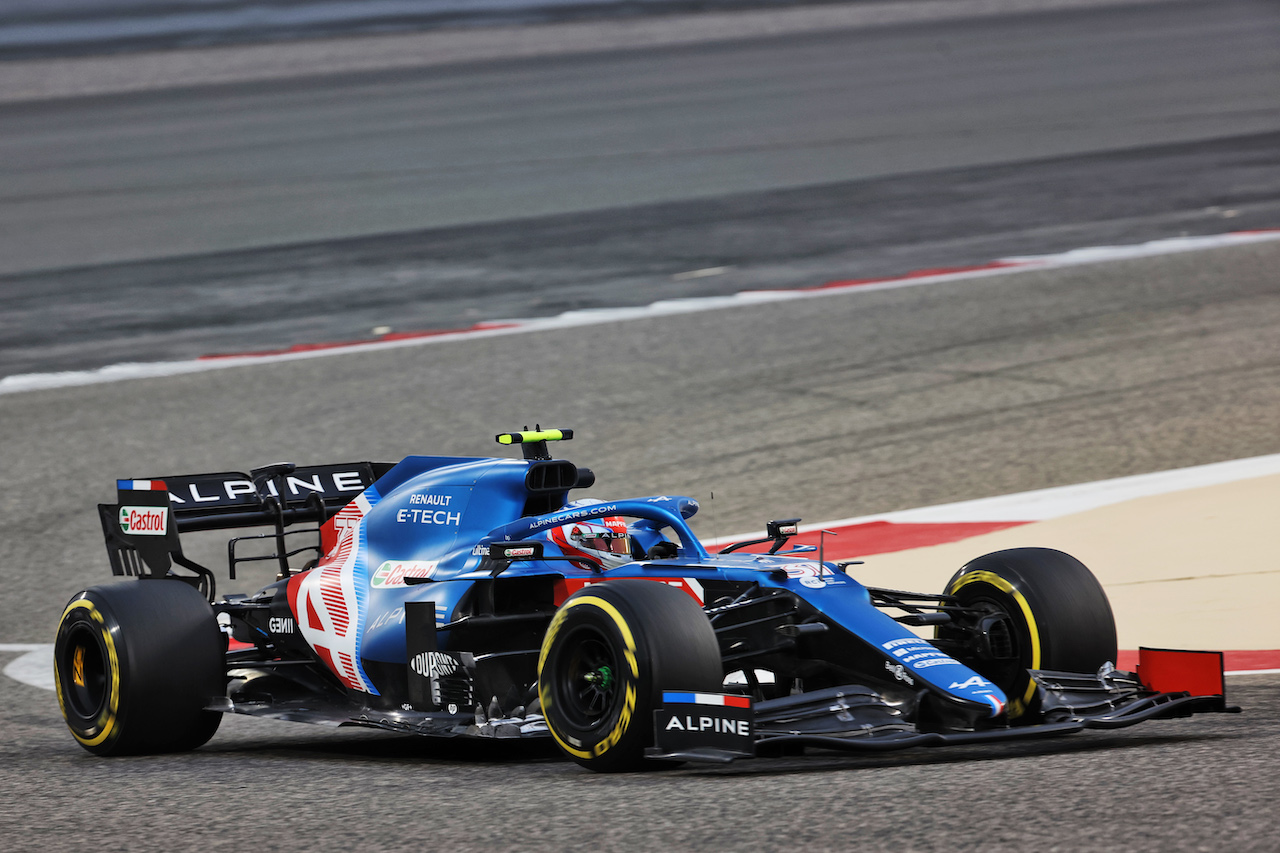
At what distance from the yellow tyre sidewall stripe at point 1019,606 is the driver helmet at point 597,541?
1.25 metres

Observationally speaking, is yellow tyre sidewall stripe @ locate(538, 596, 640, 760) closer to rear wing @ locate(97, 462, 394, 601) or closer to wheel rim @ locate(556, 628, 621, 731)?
wheel rim @ locate(556, 628, 621, 731)

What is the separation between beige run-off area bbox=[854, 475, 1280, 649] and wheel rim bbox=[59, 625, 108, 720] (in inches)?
155

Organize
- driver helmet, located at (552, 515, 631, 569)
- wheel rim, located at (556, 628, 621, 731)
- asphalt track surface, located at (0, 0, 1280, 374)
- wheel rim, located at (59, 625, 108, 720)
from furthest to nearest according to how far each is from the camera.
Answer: asphalt track surface, located at (0, 0, 1280, 374) < wheel rim, located at (59, 625, 108, 720) < driver helmet, located at (552, 515, 631, 569) < wheel rim, located at (556, 628, 621, 731)

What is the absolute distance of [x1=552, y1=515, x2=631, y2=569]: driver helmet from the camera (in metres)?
6.62

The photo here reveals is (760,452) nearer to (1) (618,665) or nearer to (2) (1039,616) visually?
(2) (1039,616)

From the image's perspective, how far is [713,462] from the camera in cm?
1173

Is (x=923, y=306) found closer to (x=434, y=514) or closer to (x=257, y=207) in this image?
(x=434, y=514)

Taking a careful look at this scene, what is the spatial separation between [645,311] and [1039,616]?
9636mm

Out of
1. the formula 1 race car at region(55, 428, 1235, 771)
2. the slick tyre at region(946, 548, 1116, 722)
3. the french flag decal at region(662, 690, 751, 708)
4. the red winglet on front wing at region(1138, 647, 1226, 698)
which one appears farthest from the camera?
the slick tyre at region(946, 548, 1116, 722)

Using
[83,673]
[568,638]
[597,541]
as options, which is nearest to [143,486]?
[83,673]

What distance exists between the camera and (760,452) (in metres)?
11.9

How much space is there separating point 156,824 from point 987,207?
15329 mm

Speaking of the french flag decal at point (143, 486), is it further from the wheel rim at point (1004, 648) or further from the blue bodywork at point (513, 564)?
the wheel rim at point (1004, 648)

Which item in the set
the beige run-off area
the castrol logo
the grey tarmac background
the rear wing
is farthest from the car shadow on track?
the castrol logo
